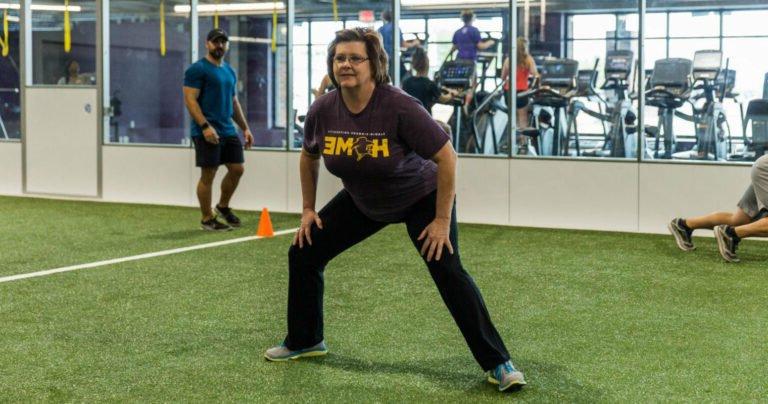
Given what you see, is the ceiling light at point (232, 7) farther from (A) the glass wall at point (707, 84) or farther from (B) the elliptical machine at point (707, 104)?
(B) the elliptical machine at point (707, 104)

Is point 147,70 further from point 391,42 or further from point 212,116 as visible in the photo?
point 212,116

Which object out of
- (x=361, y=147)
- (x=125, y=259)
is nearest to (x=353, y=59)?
(x=361, y=147)

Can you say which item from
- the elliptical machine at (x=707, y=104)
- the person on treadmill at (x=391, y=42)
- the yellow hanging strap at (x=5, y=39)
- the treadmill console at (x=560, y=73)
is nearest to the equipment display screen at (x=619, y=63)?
the treadmill console at (x=560, y=73)

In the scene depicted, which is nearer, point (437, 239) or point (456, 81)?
point (437, 239)

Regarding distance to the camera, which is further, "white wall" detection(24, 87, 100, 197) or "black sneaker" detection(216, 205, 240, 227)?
"white wall" detection(24, 87, 100, 197)

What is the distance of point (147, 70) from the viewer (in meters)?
14.2

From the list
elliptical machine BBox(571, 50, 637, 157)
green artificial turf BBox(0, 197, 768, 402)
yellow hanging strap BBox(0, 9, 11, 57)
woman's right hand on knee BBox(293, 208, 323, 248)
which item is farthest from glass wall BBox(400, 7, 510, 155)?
woman's right hand on knee BBox(293, 208, 323, 248)

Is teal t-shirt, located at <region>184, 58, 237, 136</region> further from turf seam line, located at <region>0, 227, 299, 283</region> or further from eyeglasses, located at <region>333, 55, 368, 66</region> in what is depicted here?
eyeglasses, located at <region>333, 55, 368, 66</region>

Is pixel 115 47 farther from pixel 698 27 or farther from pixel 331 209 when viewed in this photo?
pixel 331 209

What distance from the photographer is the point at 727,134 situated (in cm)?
985

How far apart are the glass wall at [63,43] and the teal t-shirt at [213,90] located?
3593 mm

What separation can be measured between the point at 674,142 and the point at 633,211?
2.47ft

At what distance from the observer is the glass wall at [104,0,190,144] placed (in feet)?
40.6

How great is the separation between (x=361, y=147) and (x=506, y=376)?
101 cm
